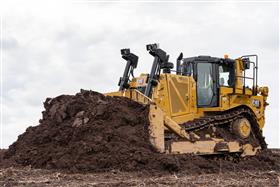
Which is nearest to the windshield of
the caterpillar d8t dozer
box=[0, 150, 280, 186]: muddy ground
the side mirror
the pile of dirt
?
the caterpillar d8t dozer

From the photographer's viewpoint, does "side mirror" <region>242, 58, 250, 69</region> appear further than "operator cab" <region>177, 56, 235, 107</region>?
Yes

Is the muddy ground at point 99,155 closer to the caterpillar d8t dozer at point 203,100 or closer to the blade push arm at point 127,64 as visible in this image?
the caterpillar d8t dozer at point 203,100

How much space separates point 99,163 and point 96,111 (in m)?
1.62

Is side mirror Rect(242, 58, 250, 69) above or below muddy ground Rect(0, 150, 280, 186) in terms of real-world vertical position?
above

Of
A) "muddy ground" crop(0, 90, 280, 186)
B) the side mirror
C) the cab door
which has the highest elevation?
the side mirror

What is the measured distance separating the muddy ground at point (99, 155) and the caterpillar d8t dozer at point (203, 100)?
695mm

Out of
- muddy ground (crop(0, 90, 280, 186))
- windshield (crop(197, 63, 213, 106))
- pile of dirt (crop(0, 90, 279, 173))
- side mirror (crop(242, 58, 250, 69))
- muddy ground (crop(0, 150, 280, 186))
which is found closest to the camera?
muddy ground (crop(0, 150, 280, 186))

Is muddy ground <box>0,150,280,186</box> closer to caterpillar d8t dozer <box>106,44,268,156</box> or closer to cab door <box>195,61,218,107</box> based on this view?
caterpillar d8t dozer <box>106,44,268,156</box>

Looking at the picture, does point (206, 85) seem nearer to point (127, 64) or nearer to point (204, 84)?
point (204, 84)

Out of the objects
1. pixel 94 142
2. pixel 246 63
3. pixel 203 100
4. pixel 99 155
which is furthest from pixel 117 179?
pixel 246 63

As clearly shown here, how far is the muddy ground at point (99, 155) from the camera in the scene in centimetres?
1066

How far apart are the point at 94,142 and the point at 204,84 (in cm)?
517

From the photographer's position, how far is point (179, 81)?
15.1 metres

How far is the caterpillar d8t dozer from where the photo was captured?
14055 mm
